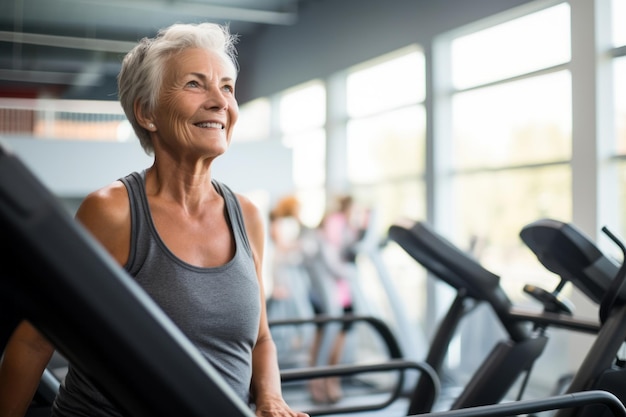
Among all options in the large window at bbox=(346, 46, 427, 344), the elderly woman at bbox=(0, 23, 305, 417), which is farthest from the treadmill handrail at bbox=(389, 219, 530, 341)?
the large window at bbox=(346, 46, 427, 344)

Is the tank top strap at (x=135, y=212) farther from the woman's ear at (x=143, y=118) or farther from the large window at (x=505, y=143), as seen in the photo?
the large window at (x=505, y=143)

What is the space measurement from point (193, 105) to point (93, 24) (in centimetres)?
918

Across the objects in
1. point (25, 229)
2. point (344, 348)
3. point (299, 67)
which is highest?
point (299, 67)

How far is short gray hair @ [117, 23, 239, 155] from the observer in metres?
1.22

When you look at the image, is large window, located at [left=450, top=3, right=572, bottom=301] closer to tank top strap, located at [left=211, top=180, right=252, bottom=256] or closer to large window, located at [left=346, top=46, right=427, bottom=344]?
large window, located at [left=346, top=46, right=427, bottom=344]

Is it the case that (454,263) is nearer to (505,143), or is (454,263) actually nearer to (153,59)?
(153,59)

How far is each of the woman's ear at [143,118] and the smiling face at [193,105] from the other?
20 mm

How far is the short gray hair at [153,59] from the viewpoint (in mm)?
1223

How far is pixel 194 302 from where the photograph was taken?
1.11 meters

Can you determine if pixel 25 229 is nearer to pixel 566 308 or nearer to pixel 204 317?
pixel 204 317

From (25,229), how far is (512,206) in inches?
208

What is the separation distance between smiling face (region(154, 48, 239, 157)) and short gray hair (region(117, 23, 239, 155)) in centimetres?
1

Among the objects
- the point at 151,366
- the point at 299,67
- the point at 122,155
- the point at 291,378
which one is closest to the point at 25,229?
the point at 151,366

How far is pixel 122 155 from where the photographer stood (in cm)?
688
